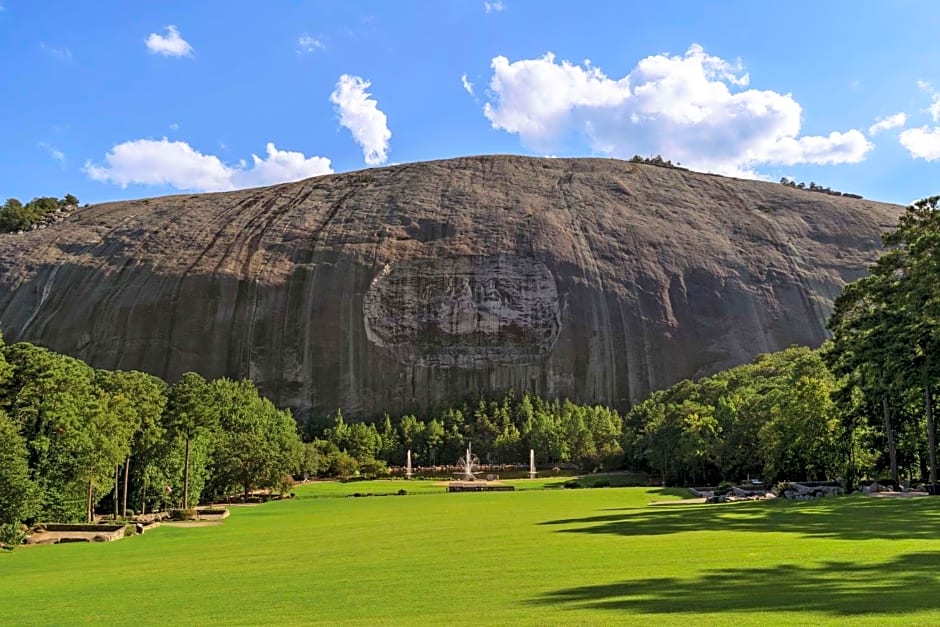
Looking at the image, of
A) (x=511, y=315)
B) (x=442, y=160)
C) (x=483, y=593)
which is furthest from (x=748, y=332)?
(x=483, y=593)

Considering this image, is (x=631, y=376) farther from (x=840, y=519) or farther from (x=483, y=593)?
(x=483, y=593)

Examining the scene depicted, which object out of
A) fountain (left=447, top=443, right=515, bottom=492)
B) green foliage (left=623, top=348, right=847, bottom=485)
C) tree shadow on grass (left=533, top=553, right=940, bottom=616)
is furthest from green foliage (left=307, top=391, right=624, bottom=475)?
tree shadow on grass (left=533, top=553, right=940, bottom=616)

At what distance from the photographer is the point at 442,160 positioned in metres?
113

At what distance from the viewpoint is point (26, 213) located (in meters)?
119

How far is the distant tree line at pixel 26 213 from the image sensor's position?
118 metres

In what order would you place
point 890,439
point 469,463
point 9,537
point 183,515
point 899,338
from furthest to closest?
point 469,463 < point 183,515 < point 890,439 < point 899,338 < point 9,537

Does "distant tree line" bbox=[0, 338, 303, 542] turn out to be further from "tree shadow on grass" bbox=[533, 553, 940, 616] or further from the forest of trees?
"tree shadow on grass" bbox=[533, 553, 940, 616]

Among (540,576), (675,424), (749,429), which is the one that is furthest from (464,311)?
(540,576)

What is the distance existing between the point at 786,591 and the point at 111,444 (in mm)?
26192

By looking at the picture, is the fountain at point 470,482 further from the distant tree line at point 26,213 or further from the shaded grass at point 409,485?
the distant tree line at point 26,213

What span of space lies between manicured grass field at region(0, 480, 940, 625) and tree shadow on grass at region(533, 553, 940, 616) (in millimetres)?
23

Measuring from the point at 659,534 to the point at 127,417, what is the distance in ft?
82.1

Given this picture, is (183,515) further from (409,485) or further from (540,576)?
(409,485)

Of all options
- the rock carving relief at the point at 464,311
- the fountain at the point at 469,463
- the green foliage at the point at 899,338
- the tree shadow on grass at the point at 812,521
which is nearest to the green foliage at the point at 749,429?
the green foliage at the point at 899,338
